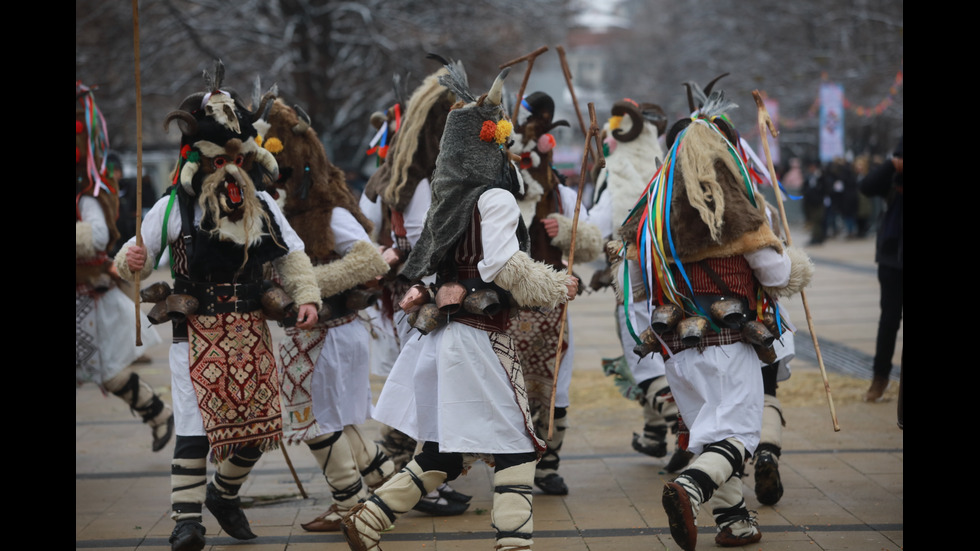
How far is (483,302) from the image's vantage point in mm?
3680

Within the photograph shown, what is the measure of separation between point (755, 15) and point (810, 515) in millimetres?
30252

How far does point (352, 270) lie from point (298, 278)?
40cm

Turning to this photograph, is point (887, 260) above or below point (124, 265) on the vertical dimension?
below

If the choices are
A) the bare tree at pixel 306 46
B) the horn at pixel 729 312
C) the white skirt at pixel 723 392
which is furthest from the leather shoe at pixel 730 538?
the bare tree at pixel 306 46

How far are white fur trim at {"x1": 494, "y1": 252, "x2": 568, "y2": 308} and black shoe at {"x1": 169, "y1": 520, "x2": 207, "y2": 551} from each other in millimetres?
1544

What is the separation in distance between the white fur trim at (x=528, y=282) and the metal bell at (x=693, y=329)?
2.03ft

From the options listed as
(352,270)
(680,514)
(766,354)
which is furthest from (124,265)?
(766,354)

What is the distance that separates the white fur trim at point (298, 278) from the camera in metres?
4.20

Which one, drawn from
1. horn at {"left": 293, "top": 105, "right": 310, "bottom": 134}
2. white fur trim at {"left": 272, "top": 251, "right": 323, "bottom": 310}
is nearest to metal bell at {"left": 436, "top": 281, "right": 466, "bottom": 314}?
white fur trim at {"left": 272, "top": 251, "right": 323, "bottom": 310}

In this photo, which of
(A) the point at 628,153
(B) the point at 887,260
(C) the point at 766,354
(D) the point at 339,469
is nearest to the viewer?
(C) the point at 766,354

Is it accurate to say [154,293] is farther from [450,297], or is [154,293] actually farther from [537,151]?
[537,151]

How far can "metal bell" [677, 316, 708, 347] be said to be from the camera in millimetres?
3975

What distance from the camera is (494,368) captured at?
3.71m

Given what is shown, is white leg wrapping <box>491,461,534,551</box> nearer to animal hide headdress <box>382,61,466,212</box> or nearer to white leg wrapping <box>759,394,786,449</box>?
white leg wrapping <box>759,394,786,449</box>
